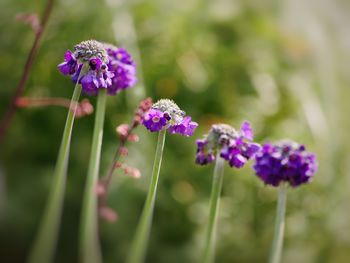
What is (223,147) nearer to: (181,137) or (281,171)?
(281,171)

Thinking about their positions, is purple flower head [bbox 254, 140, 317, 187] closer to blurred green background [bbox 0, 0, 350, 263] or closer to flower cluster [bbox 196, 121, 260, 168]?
flower cluster [bbox 196, 121, 260, 168]

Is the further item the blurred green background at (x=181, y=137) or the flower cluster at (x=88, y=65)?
the blurred green background at (x=181, y=137)

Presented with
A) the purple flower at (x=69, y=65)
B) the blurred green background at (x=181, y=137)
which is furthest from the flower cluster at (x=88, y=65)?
the blurred green background at (x=181, y=137)

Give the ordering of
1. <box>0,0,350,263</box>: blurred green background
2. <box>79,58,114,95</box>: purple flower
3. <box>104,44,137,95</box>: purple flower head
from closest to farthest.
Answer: <box>79,58,114,95</box>: purple flower < <box>104,44,137,95</box>: purple flower head < <box>0,0,350,263</box>: blurred green background

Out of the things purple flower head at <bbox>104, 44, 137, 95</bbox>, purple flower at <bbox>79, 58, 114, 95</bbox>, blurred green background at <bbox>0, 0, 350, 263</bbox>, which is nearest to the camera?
purple flower at <bbox>79, 58, 114, 95</bbox>

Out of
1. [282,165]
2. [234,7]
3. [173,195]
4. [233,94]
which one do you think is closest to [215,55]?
[233,94]

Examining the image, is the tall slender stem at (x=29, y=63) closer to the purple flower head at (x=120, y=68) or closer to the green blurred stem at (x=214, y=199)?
the purple flower head at (x=120, y=68)

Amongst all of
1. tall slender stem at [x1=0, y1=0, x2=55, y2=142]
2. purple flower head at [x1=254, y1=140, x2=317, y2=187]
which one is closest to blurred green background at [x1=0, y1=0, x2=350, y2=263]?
tall slender stem at [x1=0, y1=0, x2=55, y2=142]
